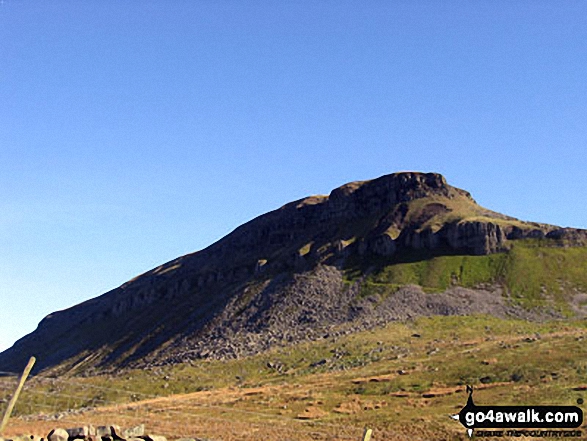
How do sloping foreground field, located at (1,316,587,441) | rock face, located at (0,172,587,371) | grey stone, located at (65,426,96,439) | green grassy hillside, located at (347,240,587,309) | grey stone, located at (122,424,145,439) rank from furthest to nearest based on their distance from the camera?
green grassy hillside, located at (347,240,587,309) → rock face, located at (0,172,587,371) → sloping foreground field, located at (1,316,587,441) → grey stone, located at (122,424,145,439) → grey stone, located at (65,426,96,439)

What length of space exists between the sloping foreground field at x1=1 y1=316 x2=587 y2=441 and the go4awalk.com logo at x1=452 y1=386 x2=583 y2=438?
1.37 m

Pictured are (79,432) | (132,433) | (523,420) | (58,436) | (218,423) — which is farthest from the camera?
(218,423)

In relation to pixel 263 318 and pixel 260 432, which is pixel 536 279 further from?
pixel 260 432

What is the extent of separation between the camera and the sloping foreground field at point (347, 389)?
4366 cm

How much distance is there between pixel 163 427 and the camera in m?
42.6

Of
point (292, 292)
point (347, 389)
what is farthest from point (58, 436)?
point (292, 292)

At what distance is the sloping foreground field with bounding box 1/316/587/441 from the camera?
143 feet

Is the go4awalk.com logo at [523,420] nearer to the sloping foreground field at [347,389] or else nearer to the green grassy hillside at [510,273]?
the sloping foreground field at [347,389]

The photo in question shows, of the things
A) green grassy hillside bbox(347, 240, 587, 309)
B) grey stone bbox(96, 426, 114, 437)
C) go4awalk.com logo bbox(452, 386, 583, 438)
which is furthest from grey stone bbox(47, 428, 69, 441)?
green grassy hillside bbox(347, 240, 587, 309)

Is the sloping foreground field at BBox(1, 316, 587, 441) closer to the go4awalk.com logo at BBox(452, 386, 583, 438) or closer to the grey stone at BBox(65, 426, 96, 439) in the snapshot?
the go4awalk.com logo at BBox(452, 386, 583, 438)

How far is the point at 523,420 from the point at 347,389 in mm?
32316

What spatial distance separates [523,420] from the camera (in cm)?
3672

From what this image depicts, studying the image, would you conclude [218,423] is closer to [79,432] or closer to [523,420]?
[79,432]

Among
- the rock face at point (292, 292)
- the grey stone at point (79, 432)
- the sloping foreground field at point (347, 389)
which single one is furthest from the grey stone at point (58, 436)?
the rock face at point (292, 292)
